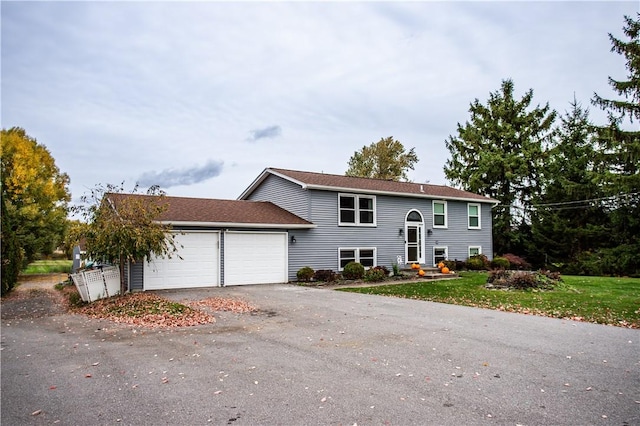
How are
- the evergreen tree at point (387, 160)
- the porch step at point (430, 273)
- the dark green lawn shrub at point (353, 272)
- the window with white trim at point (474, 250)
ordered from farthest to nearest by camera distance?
the evergreen tree at point (387, 160) < the window with white trim at point (474, 250) < the porch step at point (430, 273) < the dark green lawn shrub at point (353, 272)

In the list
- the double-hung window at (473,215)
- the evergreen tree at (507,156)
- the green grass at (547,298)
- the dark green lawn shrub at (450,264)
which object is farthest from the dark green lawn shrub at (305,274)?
the evergreen tree at (507,156)

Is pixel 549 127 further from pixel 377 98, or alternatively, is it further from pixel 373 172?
pixel 377 98

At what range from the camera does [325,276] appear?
57.6 feet

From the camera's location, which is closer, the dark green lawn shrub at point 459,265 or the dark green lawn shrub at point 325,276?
the dark green lawn shrub at point 325,276

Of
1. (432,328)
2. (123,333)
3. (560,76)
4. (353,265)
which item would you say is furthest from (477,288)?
(123,333)

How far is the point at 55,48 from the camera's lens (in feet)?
37.6

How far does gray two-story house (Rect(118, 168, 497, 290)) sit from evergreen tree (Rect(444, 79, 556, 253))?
22.6ft

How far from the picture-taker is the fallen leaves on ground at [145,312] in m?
8.83

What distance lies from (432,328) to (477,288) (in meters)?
7.50

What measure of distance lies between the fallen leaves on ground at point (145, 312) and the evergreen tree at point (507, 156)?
86.8 feet

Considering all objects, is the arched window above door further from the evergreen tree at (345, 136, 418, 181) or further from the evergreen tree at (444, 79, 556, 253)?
the evergreen tree at (345, 136, 418, 181)

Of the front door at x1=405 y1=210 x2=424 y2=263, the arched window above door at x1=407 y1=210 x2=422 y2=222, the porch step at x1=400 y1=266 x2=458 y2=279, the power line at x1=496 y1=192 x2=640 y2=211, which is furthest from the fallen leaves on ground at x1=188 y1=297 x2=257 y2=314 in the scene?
the power line at x1=496 y1=192 x2=640 y2=211

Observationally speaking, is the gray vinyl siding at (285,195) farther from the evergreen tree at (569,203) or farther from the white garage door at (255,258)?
the evergreen tree at (569,203)

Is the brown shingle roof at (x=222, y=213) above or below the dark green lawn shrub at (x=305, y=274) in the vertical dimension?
above
